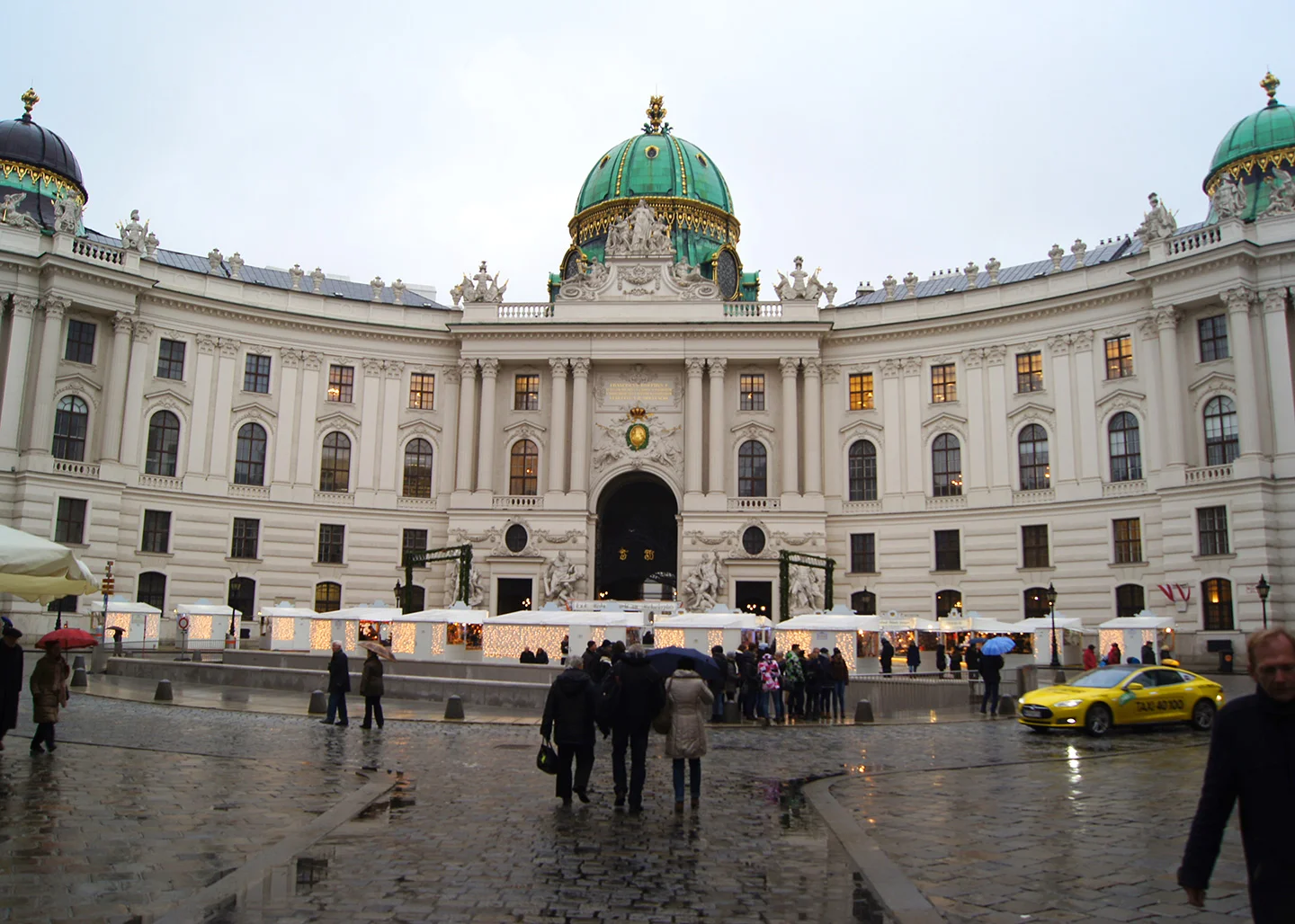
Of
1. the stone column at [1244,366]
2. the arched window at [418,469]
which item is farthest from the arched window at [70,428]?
the stone column at [1244,366]

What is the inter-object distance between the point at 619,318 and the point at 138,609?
1038 inches

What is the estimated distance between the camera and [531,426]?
57000mm

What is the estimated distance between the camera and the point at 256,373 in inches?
2183

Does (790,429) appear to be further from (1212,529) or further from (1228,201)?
(1228,201)

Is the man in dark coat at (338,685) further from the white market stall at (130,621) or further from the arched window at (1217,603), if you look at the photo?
the arched window at (1217,603)

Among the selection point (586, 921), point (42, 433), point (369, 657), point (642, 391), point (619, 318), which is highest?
point (619, 318)

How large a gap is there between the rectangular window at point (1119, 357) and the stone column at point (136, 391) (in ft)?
147

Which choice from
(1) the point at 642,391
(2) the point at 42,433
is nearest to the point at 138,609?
(2) the point at 42,433

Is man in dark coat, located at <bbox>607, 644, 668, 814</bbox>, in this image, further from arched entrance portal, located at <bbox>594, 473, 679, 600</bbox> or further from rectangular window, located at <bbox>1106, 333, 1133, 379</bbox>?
arched entrance portal, located at <bbox>594, 473, 679, 600</bbox>

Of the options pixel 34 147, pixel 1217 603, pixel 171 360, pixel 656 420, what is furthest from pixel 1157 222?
pixel 34 147

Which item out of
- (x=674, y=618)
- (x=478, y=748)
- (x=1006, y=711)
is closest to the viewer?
(x=478, y=748)

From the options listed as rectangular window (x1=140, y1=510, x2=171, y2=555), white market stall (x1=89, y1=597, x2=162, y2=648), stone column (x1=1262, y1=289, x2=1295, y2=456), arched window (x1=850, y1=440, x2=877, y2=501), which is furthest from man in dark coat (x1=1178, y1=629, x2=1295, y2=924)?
rectangular window (x1=140, y1=510, x2=171, y2=555)

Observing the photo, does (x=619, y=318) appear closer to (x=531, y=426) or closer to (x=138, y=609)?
(x=531, y=426)

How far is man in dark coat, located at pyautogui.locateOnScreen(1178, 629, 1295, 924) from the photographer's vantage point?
4875 mm
